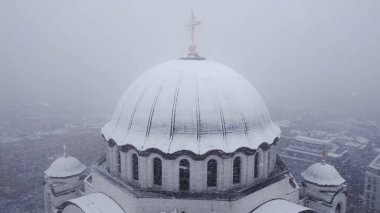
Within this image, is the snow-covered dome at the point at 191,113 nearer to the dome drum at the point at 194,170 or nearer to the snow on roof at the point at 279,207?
the dome drum at the point at 194,170

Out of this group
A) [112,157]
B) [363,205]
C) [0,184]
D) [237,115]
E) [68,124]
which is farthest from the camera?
[68,124]

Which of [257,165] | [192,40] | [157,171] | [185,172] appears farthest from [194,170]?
[192,40]

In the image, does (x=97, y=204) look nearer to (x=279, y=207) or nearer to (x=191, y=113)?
(x=191, y=113)

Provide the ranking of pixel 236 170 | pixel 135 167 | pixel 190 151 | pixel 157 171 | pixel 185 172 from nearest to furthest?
pixel 190 151 < pixel 185 172 < pixel 157 171 < pixel 236 170 < pixel 135 167

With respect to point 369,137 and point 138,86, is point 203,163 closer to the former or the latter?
point 138,86

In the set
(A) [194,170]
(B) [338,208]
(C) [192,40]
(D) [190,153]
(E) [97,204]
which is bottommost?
(B) [338,208]

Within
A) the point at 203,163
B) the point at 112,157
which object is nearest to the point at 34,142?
the point at 112,157

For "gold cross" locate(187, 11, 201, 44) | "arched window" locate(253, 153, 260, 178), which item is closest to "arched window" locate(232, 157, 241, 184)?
"arched window" locate(253, 153, 260, 178)
